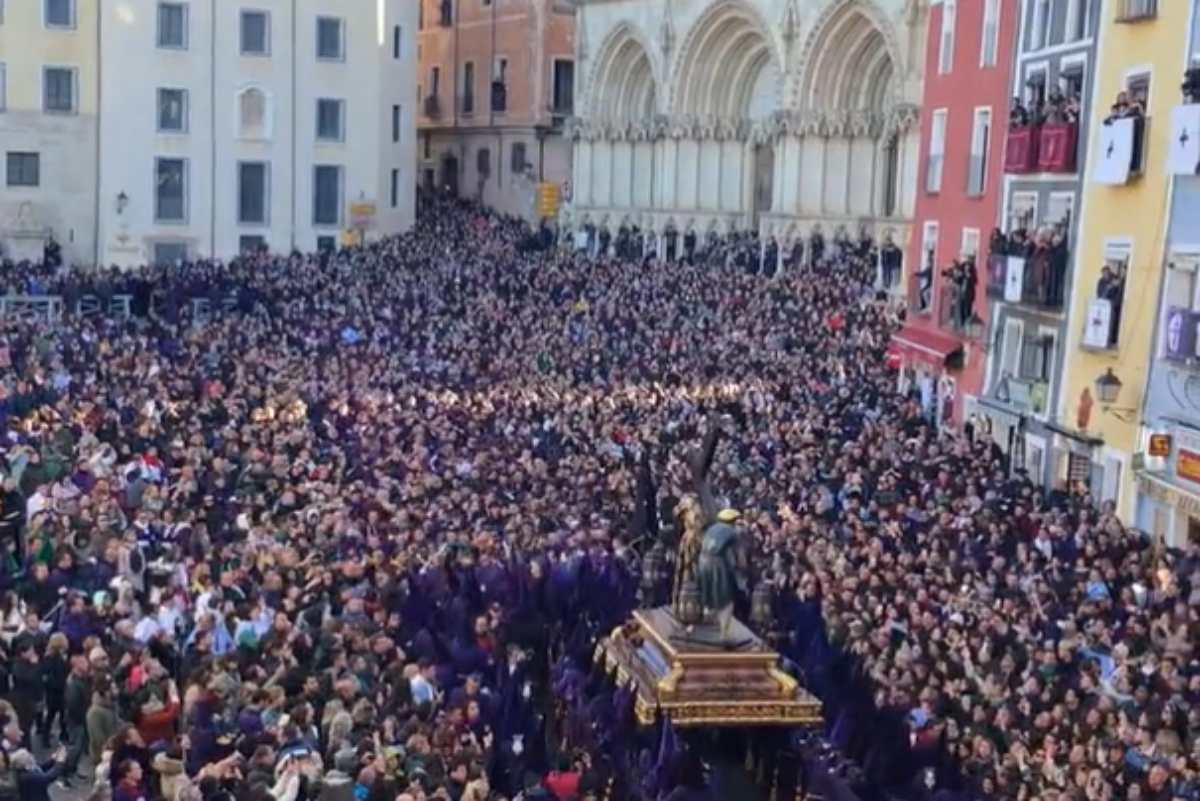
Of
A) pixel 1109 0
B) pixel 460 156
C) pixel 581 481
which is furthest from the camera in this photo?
pixel 460 156

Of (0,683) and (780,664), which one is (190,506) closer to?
(0,683)

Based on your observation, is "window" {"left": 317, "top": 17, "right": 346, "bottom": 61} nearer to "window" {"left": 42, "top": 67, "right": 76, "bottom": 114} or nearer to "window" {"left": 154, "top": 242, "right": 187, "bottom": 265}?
"window" {"left": 154, "top": 242, "right": 187, "bottom": 265}

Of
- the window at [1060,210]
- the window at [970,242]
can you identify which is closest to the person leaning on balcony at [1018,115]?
the window at [1060,210]

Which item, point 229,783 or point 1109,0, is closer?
point 229,783

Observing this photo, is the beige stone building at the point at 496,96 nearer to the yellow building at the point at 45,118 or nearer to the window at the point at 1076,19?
the yellow building at the point at 45,118

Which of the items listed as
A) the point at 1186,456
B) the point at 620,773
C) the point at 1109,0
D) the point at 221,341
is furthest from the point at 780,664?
the point at 221,341

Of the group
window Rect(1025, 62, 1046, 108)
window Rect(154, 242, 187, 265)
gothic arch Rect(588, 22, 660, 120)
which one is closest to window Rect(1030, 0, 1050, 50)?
window Rect(1025, 62, 1046, 108)

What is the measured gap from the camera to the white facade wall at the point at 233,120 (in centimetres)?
5766

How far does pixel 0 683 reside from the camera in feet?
57.2

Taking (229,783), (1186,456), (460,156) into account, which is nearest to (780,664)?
(229,783)

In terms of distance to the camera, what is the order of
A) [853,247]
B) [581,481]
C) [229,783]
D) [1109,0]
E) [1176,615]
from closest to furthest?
[229,783] < [1176,615] < [581,481] < [1109,0] < [853,247]

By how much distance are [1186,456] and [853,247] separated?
23810mm

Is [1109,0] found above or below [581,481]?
above

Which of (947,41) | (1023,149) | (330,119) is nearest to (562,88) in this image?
(330,119)
